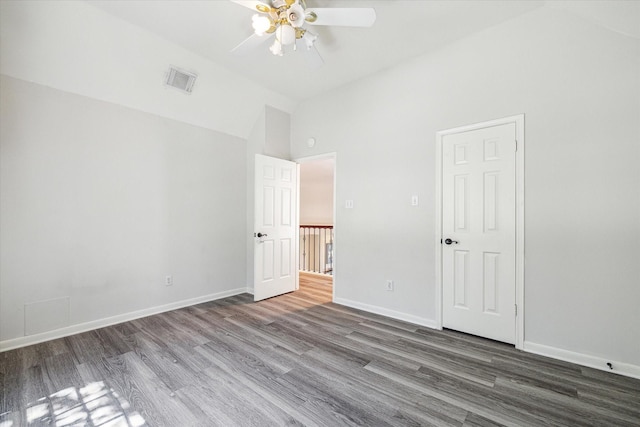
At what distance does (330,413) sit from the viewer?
1713mm

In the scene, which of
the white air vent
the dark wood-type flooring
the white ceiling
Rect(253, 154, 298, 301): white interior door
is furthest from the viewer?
Rect(253, 154, 298, 301): white interior door

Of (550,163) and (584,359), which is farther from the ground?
(550,163)

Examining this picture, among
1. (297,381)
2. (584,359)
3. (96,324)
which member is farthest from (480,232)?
(96,324)

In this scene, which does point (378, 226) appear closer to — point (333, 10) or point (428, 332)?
point (428, 332)

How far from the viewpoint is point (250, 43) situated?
2346 mm

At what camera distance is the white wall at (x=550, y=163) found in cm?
214

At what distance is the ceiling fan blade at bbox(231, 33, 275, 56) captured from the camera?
2.28 m

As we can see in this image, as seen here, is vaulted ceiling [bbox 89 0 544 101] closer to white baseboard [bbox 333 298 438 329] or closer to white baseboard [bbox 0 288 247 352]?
white baseboard [bbox 333 298 438 329]

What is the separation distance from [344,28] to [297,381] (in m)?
3.15

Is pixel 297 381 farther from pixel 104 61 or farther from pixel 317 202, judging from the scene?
pixel 317 202

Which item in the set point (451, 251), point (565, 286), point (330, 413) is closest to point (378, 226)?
point (451, 251)

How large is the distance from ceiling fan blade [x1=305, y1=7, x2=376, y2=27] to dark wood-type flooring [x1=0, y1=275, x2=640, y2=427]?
106 inches

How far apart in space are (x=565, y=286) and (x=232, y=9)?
3790mm

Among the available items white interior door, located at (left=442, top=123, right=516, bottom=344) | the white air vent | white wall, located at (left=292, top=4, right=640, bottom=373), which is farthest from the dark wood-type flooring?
the white air vent
